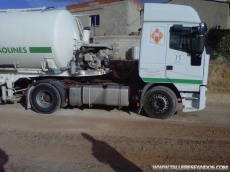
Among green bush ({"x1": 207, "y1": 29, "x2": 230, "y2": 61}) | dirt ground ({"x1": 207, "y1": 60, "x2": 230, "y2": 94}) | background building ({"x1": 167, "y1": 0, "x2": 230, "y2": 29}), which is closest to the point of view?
dirt ground ({"x1": 207, "y1": 60, "x2": 230, "y2": 94})

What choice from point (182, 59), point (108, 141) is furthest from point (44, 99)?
point (182, 59)

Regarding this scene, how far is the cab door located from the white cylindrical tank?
3322 mm

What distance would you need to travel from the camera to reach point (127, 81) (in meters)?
8.70

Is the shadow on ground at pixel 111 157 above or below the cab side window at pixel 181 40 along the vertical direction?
below

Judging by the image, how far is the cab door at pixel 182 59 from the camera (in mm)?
7074

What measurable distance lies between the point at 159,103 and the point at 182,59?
1.46 metres

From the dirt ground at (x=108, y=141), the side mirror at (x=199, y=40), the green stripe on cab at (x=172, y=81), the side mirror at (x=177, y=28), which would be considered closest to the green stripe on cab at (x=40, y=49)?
the dirt ground at (x=108, y=141)

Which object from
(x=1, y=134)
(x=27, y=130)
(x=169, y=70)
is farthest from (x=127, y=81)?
(x=1, y=134)

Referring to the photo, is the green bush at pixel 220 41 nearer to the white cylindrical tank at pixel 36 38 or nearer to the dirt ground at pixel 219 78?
the dirt ground at pixel 219 78

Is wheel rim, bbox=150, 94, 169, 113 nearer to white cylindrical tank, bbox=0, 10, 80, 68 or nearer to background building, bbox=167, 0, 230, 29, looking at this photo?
white cylindrical tank, bbox=0, 10, 80, 68

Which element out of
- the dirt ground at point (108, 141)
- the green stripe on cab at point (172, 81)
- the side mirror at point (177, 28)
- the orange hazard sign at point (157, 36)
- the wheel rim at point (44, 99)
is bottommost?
the dirt ground at point (108, 141)

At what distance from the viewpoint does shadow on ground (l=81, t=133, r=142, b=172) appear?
Answer: 4.39m

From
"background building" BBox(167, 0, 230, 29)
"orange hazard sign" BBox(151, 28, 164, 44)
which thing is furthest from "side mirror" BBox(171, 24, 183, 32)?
"background building" BBox(167, 0, 230, 29)

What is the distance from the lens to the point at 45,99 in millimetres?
8422
